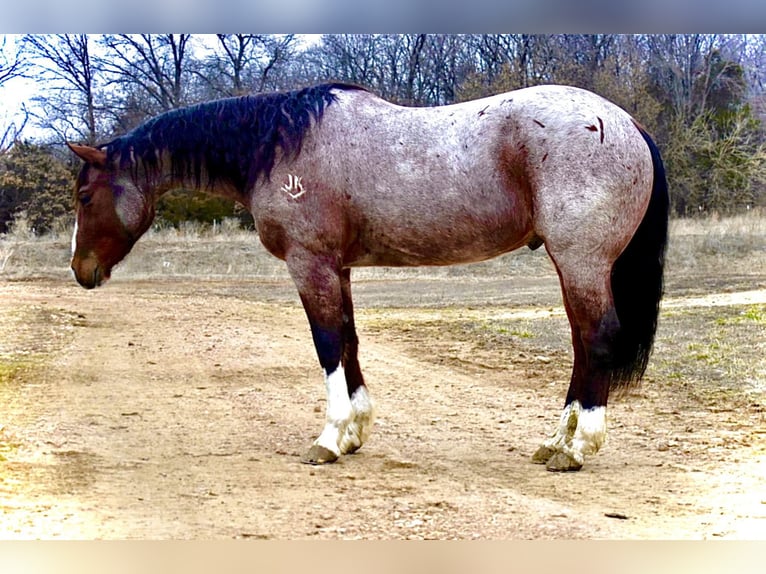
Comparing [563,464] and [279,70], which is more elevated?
[279,70]

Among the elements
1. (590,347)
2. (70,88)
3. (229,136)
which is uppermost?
(70,88)

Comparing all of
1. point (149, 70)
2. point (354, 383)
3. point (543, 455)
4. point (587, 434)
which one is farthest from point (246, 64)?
point (587, 434)

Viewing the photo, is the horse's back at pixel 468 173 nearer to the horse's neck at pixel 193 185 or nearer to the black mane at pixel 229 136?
the black mane at pixel 229 136

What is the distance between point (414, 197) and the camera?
173 inches

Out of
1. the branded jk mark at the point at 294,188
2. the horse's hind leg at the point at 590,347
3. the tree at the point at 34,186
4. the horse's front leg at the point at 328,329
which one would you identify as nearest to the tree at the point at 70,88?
the tree at the point at 34,186

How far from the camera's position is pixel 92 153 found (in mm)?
4707

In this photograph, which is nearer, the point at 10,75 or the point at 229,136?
the point at 229,136

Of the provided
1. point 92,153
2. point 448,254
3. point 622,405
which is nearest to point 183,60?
point 92,153

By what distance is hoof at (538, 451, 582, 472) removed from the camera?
4.28 meters

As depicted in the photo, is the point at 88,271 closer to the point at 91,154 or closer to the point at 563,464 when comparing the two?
the point at 91,154

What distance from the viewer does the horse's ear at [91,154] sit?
15.4ft

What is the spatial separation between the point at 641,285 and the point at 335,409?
1.73 m

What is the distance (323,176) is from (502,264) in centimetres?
536

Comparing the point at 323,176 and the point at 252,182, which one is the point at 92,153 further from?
the point at 323,176
